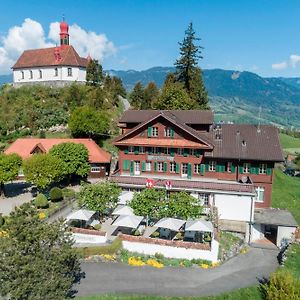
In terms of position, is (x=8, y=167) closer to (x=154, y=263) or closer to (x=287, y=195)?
(x=154, y=263)

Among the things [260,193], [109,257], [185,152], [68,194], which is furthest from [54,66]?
[109,257]

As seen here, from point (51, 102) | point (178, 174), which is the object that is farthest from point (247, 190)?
point (51, 102)

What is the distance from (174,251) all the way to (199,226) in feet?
10.2

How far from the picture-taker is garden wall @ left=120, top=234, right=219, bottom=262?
28.5m

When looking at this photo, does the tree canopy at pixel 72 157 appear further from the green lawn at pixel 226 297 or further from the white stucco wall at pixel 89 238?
the green lawn at pixel 226 297

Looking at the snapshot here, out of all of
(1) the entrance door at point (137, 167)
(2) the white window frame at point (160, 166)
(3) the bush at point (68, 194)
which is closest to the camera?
(3) the bush at point (68, 194)

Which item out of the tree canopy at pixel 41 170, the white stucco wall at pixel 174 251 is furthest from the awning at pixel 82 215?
the tree canopy at pixel 41 170

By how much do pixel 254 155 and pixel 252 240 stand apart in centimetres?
922

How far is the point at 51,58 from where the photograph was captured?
77062 millimetres

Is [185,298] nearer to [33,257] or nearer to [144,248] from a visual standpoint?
[144,248]

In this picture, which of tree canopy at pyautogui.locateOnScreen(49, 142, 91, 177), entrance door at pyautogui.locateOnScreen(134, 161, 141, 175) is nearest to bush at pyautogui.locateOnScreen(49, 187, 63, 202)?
tree canopy at pyautogui.locateOnScreen(49, 142, 91, 177)

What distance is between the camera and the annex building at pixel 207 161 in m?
35.6

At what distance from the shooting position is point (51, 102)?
7081 cm

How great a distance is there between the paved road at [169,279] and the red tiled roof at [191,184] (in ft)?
27.3
